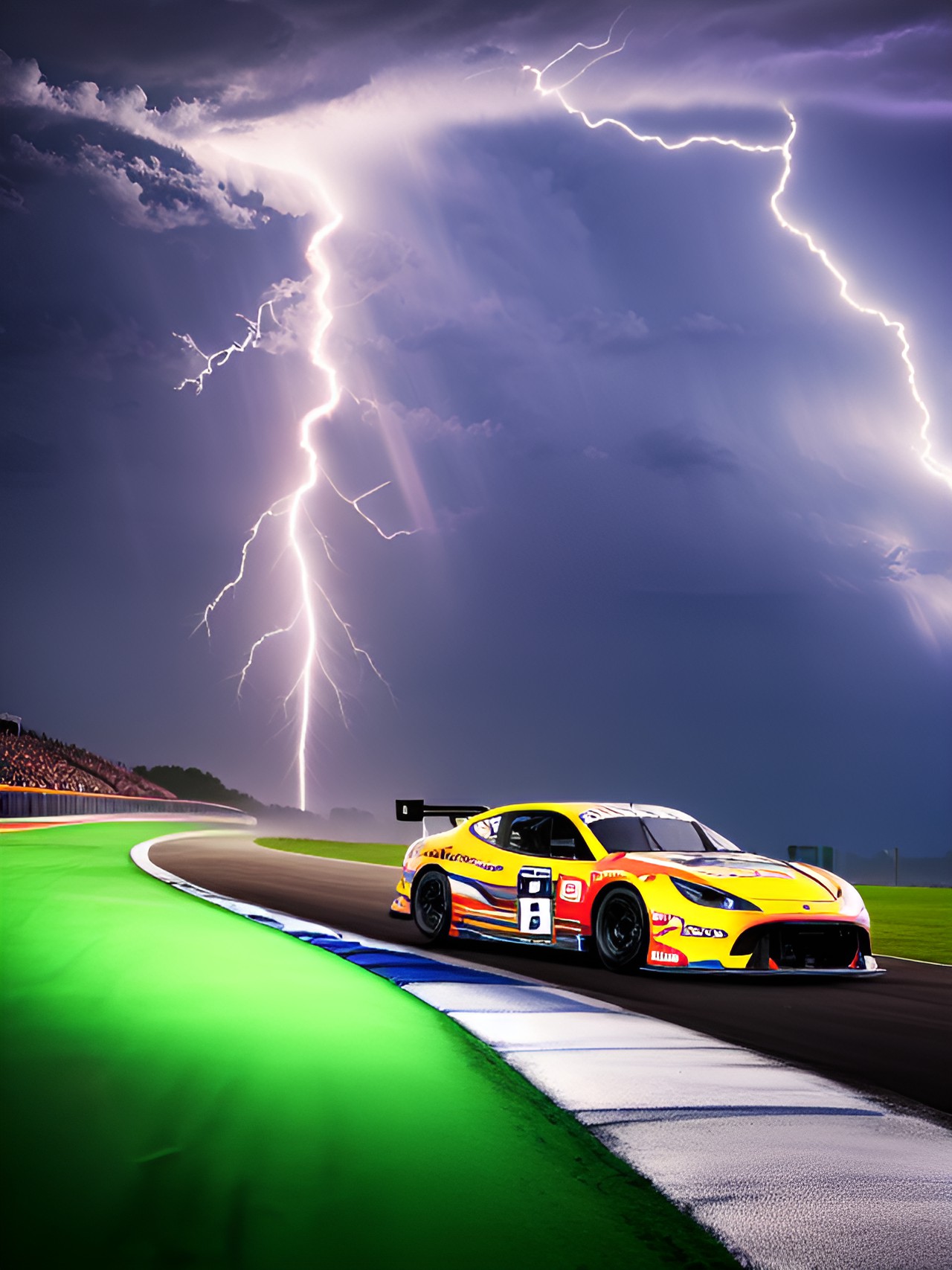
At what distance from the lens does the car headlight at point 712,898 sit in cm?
873

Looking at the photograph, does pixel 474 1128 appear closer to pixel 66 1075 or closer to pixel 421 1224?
pixel 421 1224

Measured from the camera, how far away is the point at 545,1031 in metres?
6.33

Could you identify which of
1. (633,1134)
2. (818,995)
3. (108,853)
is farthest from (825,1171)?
(108,853)

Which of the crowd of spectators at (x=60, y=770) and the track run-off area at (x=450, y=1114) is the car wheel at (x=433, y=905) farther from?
the crowd of spectators at (x=60, y=770)

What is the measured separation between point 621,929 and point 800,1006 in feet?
5.37

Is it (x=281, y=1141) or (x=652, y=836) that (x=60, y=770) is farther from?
(x=281, y=1141)

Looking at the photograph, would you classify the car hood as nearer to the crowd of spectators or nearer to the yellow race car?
the yellow race car

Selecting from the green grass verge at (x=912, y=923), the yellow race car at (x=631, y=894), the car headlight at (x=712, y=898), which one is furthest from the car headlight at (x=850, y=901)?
the green grass verge at (x=912, y=923)

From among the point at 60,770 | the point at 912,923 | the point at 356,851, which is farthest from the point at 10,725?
the point at 912,923

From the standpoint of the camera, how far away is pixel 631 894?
9.16 meters

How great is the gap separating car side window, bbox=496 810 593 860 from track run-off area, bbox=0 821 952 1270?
1.16 metres

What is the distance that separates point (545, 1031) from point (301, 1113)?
2110 millimetres

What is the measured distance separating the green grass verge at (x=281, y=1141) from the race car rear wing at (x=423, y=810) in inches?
181

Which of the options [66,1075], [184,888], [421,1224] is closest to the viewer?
[421,1224]
